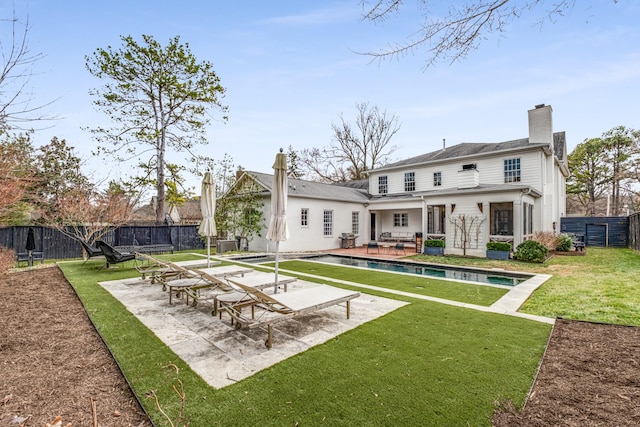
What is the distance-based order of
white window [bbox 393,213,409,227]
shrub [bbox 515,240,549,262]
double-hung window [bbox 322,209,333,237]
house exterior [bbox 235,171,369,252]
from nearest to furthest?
shrub [bbox 515,240,549,262] < house exterior [bbox 235,171,369,252] < double-hung window [bbox 322,209,333,237] < white window [bbox 393,213,409,227]

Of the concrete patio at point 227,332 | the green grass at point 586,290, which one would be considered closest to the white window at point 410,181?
the green grass at point 586,290

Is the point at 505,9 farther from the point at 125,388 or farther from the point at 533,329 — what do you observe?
the point at 125,388

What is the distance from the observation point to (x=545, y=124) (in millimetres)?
15242

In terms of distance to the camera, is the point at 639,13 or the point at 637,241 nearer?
the point at 639,13

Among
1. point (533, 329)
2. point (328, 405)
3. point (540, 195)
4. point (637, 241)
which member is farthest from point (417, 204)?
point (328, 405)

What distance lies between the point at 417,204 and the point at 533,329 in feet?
41.5

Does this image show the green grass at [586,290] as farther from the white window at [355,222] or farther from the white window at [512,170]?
the white window at [355,222]

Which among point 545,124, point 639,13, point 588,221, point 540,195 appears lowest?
point 588,221

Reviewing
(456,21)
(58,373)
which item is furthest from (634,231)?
(58,373)

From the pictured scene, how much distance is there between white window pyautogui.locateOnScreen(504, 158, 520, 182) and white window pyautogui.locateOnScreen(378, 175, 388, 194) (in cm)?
739

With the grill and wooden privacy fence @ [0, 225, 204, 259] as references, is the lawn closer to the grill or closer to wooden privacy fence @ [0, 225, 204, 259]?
wooden privacy fence @ [0, 225, 204, 259]

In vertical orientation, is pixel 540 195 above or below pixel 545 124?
below

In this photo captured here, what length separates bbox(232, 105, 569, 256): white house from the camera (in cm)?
1371

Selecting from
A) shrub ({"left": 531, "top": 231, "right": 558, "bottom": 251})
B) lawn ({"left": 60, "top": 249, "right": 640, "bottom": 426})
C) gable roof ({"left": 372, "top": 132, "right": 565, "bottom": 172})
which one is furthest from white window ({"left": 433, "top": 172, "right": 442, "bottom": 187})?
lawn ({"left": 60, "top": 249, "right": 640, "bottom": 426})
